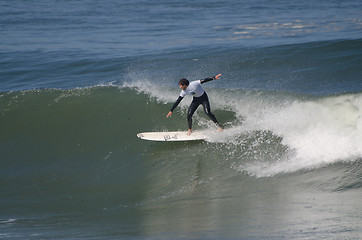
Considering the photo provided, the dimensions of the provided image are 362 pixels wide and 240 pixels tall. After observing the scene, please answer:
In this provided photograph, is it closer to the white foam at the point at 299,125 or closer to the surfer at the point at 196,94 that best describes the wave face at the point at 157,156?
the white foam at the point at 299,125

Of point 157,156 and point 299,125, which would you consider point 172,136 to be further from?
point 299,125

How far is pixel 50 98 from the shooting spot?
12750 mm

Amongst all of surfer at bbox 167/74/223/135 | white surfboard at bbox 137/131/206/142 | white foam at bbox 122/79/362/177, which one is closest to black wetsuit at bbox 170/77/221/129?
surfer at bbox 167/74/223/135

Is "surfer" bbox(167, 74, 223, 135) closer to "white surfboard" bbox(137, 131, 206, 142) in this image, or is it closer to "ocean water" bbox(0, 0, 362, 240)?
"white surfboard" bbox(137, 131, 206, 142)

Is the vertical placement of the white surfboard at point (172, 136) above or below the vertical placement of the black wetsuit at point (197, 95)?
below

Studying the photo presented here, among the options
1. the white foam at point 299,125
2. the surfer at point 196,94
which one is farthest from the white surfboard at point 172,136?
the white foam at point 299,125

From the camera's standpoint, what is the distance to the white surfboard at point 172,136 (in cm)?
973

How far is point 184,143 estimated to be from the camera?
9.88m

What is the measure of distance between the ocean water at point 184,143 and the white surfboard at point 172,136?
0.55ft

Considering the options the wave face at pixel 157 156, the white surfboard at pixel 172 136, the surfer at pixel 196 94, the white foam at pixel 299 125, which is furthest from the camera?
the white surfboard at pixel 172 136

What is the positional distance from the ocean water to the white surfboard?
17cm

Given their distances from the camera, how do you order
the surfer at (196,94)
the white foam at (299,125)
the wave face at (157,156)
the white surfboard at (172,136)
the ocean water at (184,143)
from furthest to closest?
1. the white surfboard at (172,136)
2. the surfer at (196,94)
3. the white foam at (299,125)
4. the wave face at (157,156)
5. the ocean water at (184,143)

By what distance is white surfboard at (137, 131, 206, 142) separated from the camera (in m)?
9.73

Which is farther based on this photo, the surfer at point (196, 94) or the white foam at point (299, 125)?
the surfer at point (196, 94)
